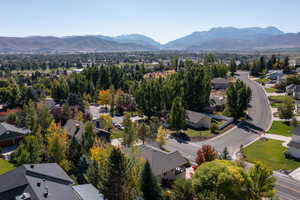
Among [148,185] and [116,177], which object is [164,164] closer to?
[148,185]

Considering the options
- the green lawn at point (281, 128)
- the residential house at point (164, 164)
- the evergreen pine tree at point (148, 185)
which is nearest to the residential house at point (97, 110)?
the residential house at point (164, 164)

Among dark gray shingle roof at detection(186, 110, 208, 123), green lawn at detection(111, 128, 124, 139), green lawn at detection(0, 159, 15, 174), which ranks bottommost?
green lawn at detection(111, 128, 124, 139)

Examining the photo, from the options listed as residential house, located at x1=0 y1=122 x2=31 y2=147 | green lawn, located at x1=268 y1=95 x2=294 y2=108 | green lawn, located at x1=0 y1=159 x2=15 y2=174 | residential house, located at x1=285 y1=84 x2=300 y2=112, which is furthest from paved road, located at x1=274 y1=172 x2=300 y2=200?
green lawn, located at x1=268 y1=95 x2=294 y2=108

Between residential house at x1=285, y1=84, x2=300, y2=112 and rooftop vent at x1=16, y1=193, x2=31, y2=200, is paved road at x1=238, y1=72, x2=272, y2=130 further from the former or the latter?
rooftop vent at x1=16, y1=193, x2=31, y2=200

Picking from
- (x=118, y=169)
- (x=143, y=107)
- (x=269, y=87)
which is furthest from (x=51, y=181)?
(x=269, y=87)

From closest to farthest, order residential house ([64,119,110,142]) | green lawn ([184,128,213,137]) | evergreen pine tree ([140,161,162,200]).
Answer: evergreen pine tree ([140,161,162,200]) < residential house ([64,119,110,142]) < green lawn ([184,128,213,137])

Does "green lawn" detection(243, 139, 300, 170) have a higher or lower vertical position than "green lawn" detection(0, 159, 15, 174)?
lower

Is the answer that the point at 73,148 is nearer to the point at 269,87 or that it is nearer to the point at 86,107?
the point at 86,107

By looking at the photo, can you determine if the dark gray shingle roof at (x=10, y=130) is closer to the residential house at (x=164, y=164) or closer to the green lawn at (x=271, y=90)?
the residential house at (x=164, y=164)
